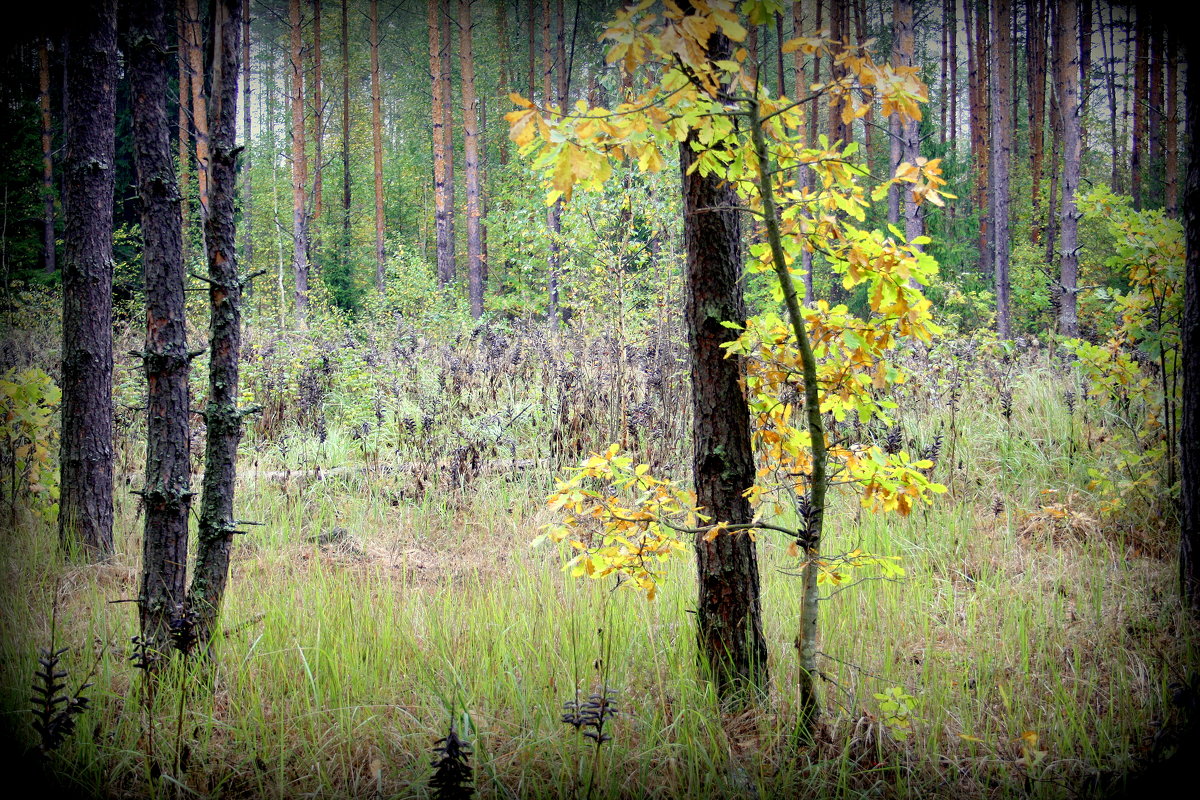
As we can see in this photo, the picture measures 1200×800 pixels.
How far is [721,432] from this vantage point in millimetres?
2137

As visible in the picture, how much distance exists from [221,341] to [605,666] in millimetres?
1904

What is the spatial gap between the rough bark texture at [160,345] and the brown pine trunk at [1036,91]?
21.2 m

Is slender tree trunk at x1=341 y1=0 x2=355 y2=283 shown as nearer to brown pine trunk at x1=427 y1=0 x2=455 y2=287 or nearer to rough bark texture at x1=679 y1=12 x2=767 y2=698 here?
brown pine trunk at x1=427 y1=0 x2=455 y2=287

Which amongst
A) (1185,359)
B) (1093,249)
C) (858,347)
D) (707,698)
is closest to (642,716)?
(707,698)

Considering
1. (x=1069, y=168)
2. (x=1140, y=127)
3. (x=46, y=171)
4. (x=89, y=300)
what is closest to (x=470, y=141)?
(x=46, y=171)

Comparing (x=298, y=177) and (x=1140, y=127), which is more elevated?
(x=1140, y=127)

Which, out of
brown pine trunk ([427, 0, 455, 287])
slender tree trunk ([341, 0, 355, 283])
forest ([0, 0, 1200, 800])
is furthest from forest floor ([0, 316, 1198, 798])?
slender tree trunk ([341, 0, 355, 283])

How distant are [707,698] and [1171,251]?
3.22 metres

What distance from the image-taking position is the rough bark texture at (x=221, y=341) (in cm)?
234

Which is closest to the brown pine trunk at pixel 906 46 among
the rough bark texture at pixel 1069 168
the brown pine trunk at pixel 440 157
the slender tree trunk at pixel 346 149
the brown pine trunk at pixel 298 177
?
the rough bark texture at pixel 1069 168

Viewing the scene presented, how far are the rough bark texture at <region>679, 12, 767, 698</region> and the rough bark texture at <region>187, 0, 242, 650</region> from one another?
1701 mm

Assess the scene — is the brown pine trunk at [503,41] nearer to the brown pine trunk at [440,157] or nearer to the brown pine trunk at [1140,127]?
the brown pine trunk at [440,157]

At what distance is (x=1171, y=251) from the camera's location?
3188 millimetres

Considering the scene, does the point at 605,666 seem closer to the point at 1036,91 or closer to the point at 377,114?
the point at 377,114
